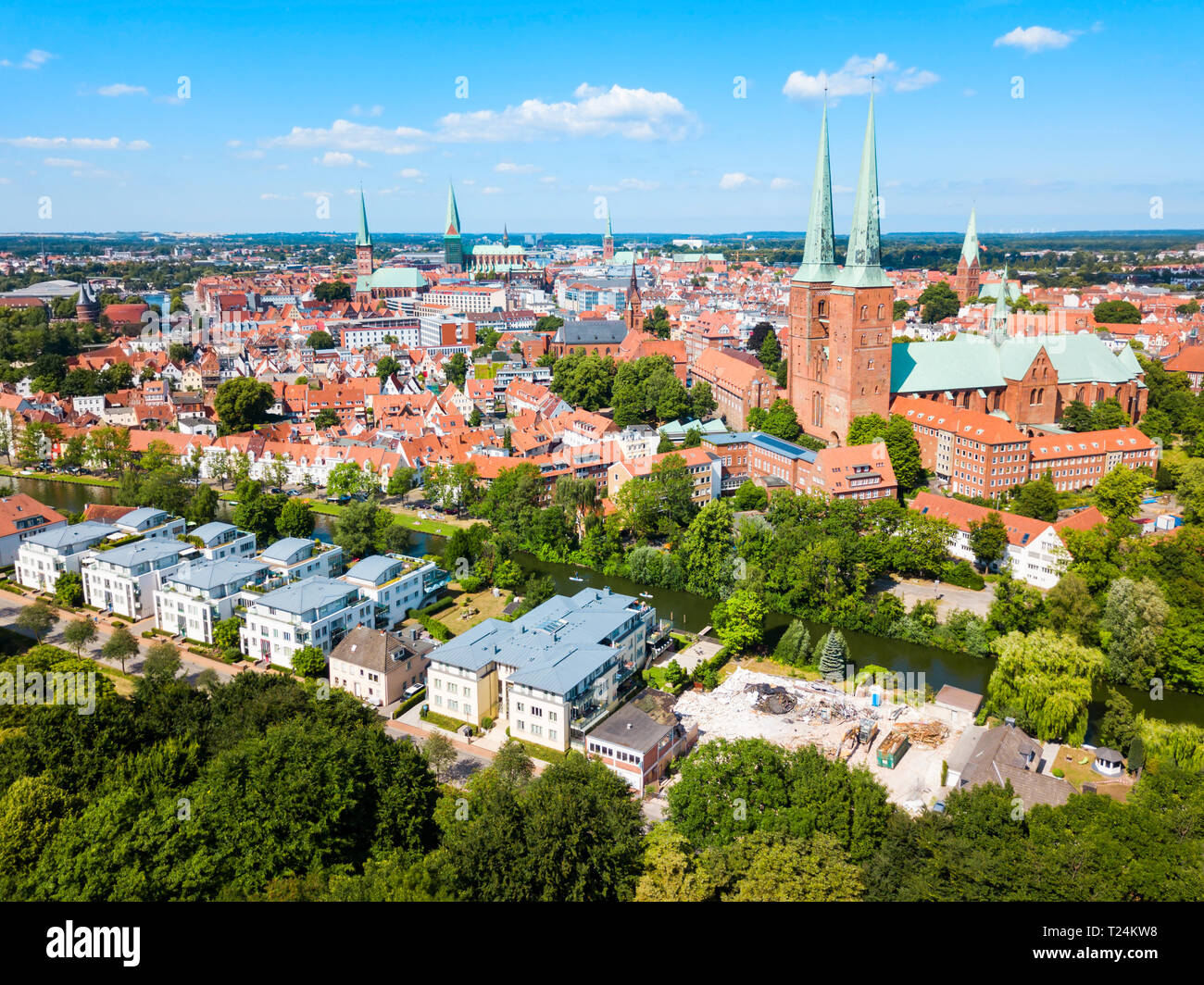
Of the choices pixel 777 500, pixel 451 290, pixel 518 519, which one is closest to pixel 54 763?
pixel 518 519

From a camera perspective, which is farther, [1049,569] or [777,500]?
[777,500]

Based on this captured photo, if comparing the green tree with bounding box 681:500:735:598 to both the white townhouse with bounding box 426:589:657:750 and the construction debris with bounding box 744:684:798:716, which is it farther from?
the construction debris with bounding box 744:684:798:716

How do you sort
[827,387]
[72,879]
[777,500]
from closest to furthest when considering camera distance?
1. [72,879]
2. [777,500]
3. [827,387]

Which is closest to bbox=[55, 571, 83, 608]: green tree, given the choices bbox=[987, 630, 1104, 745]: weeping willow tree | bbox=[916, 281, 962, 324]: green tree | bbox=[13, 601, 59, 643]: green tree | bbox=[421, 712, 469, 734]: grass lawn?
bbox=[13, 601, 59, 643]: green tree

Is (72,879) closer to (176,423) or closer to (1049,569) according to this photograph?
(1049,569)

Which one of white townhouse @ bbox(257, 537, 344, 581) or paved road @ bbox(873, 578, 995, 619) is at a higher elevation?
white townhouse @ bbox(257, 537, 344, 581)

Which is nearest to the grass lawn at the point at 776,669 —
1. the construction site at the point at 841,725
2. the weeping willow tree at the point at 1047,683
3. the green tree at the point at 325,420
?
the construction site at the point at 841,725

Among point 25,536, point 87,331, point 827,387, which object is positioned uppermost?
point 87,331
